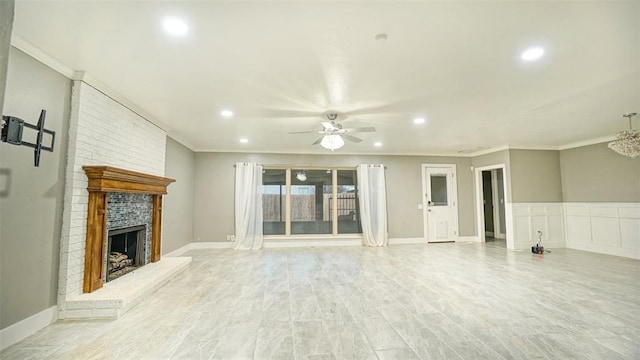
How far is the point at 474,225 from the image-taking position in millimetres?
7699


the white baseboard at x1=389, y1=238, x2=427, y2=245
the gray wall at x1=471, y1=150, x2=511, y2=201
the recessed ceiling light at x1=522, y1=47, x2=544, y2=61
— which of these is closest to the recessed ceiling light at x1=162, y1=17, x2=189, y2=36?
the recessed ceiling light at x1=522, y1=47, x2=544, y2=61

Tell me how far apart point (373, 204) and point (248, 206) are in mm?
3135

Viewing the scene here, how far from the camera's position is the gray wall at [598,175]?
5516mm

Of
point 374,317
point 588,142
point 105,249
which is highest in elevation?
point 588,142

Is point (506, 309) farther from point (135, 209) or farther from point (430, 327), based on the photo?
point (135, 209)

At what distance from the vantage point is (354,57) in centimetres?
255

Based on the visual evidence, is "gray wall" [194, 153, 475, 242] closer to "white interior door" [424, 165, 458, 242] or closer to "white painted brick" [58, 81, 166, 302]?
"white interior door" [424, 165, 458, 242]

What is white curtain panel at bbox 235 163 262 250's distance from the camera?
6742mm

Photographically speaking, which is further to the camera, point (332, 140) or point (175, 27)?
point (332, 140)

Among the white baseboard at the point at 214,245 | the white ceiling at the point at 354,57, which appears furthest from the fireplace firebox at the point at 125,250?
the white baseboard at the point at 214,245

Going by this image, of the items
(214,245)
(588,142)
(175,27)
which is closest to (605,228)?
(588,142)

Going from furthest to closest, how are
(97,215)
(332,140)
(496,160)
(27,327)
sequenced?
(496,160)
(332,140)
(97,215)
(27,327)

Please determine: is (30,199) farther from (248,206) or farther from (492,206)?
(492,206)

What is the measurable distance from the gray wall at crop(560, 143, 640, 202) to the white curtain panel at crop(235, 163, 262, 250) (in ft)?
23.9
